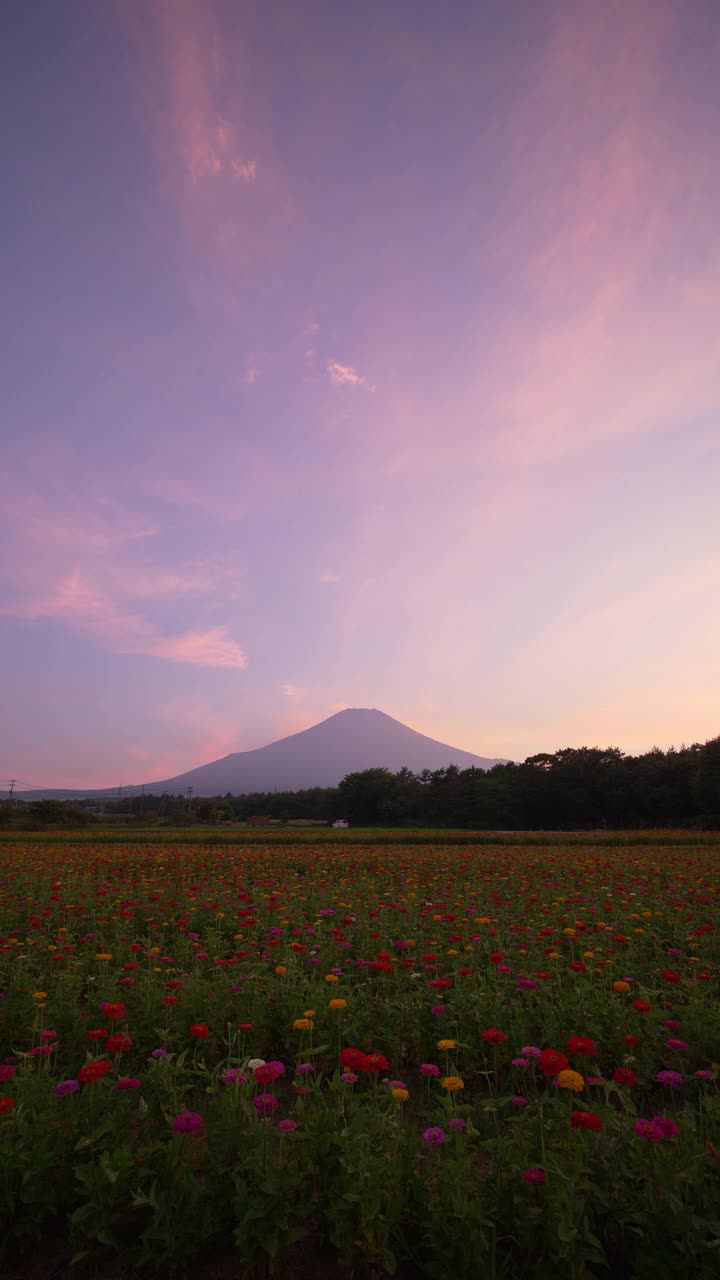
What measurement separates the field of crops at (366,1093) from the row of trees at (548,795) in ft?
168

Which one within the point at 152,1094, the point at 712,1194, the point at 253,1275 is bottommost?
the point at 253,1275

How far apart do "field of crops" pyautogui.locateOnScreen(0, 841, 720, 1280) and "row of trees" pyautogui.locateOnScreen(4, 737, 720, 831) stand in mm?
51094

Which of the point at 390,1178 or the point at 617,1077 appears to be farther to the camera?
the point at 617,1077

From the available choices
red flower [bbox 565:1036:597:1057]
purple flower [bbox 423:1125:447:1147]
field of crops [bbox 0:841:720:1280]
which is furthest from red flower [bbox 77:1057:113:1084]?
red flower [bbox 565:1036:597:1057]

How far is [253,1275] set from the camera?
8.23 ft

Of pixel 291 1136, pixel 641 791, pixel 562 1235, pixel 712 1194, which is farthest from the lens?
pixel 641 791

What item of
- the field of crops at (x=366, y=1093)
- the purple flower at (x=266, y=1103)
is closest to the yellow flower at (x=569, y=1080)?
the field of crops at (x=366, y=1093)

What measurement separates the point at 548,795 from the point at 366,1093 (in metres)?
72.4

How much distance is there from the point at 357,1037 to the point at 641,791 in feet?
220

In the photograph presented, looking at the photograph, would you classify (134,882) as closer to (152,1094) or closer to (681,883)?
(152,1094)

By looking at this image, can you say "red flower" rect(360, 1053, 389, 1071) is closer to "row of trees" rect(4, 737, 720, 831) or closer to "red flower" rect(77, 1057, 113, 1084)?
"red flower" rect(77, 1057, 113, 1084)

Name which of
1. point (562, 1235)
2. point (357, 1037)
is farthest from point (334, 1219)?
point (357, 1037)

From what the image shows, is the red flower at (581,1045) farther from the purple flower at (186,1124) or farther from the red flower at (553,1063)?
the purple flower at (186,1124)

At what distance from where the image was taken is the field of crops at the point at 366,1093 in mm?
2428
